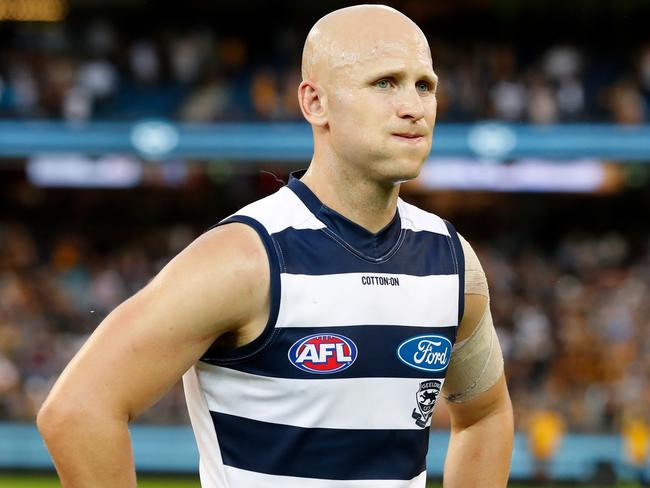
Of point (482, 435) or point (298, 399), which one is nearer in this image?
point (298, 399)

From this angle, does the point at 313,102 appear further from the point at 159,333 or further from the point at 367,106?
the point at 159,333

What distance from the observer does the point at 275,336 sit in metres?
2.69

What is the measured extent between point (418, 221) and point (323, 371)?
55 centimetres

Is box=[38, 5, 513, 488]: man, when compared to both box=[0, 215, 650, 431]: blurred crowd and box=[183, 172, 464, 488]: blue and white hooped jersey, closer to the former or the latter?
box=[183, 172, 464, 488]: blue and white hooped jersey

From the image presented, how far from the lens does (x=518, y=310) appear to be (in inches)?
734

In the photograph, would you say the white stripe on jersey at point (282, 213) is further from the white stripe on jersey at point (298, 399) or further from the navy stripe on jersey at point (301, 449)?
the navy stripe on jersey at point (301, 449)

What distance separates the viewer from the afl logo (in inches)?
107

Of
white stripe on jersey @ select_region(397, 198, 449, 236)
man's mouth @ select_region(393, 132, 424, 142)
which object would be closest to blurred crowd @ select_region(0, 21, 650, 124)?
white stripe on jersey @ select_region(397, 198, 449, 236)

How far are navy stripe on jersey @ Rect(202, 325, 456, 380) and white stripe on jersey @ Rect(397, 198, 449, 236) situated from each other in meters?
0.28

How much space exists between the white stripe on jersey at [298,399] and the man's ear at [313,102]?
633 mm

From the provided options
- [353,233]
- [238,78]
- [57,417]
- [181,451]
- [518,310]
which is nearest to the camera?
[57,417]

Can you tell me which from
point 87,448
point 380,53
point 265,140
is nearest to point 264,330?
point 87,448

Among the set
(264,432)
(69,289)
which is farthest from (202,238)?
(69,289)

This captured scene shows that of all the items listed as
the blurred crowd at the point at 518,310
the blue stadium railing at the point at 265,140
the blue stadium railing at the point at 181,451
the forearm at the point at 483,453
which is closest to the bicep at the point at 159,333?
the forearm at the point at 483,453
